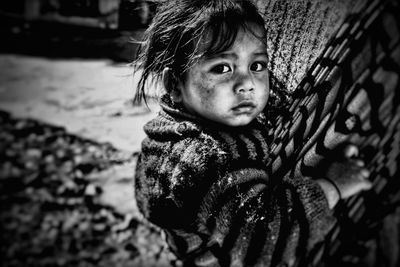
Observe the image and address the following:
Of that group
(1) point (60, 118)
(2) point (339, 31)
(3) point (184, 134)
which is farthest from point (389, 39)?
(1) point (60, 118)

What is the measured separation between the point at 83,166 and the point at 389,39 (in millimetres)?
3249

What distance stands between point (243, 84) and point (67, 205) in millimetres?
2493

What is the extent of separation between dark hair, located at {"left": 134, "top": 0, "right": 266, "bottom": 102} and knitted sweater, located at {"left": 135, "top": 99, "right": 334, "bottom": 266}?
0.26m

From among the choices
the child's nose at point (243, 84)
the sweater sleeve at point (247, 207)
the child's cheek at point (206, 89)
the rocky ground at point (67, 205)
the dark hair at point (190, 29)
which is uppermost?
the dark hair at point (190, 29)

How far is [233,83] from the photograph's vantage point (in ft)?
3.98

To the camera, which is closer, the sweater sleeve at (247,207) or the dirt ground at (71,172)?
the sweater sleeve at (247,207)

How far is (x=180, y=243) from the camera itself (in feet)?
5.37

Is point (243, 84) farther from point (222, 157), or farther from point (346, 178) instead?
point (346, 178)

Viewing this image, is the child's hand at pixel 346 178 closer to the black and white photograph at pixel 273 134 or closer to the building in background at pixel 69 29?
the black and white photograph at pixel 273 134

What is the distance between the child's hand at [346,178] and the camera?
88 centimetres

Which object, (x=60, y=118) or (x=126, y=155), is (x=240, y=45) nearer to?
(x=126, y=155)

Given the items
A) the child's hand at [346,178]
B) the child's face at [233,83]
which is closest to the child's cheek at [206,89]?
the child's face at [233,83]

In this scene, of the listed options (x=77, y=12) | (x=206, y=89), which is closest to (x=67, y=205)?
(x=206, y=89)

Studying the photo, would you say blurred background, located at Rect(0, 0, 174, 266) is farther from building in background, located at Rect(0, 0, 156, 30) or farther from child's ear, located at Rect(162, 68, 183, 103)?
child's ear, located at Rect(162, 68, 183, 103)
